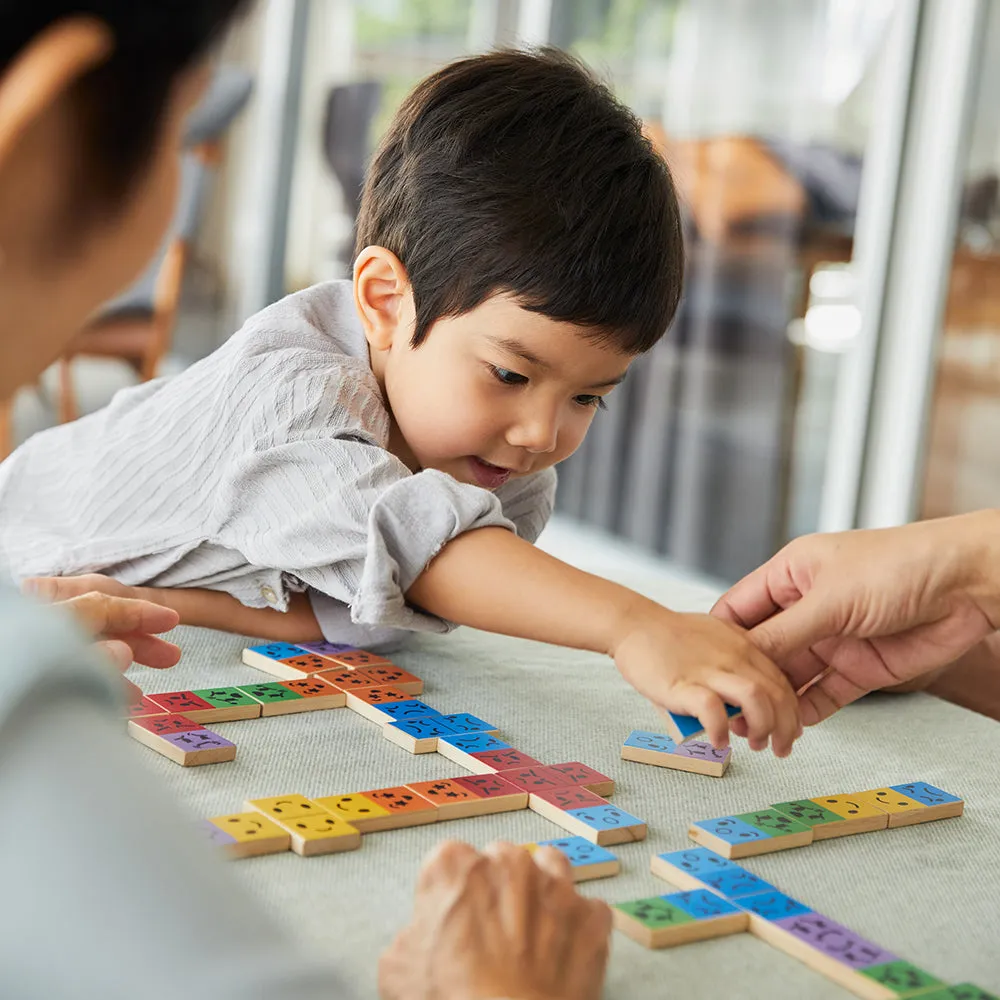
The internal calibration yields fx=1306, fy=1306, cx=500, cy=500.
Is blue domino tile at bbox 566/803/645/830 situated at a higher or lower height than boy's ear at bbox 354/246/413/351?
lower

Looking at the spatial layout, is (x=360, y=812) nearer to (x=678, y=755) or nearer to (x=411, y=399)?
(x=678, y=755)

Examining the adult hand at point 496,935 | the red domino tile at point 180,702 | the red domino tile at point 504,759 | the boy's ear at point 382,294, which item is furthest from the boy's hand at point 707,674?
the boy's ear at point 382,294

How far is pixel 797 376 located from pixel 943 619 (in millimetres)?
1883

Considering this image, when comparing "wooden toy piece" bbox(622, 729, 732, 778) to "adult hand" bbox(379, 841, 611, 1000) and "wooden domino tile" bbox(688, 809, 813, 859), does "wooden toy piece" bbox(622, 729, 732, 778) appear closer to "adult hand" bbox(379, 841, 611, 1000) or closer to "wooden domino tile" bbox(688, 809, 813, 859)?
"wooden domino tile" bbox(688, 809, 813, 859)

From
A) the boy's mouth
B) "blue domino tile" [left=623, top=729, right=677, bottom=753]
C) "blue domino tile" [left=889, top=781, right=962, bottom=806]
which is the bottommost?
"blue domino tile" [left=623, top=729, right=677, bottom=753]

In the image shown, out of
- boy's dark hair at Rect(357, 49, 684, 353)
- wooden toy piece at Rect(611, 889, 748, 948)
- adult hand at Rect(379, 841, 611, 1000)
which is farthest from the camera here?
boy's dark hair at Rect(357, 49, 684, 353)

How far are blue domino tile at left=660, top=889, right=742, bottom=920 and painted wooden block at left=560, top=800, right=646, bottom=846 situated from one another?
79 millimetres

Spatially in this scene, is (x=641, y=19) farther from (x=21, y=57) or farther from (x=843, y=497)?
(x=21, y=57)

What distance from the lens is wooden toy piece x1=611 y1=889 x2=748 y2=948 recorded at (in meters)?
0.69

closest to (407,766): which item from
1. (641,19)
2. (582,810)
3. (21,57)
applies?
(582,810)

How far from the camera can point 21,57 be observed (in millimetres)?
459

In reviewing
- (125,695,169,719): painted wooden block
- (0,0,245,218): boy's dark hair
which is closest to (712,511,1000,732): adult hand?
(125,695,169,719): painted wooden block

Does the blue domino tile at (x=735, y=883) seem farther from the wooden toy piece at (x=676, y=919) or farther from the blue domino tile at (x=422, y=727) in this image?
the blue domino tile at (x=422, y=727)

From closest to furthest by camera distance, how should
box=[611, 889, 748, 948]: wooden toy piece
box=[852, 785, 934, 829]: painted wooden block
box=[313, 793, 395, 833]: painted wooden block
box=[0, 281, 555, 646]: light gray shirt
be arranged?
box=[611, 889, 748, 948]: wooden toy piece → box=[313, 793, 395, 833]: painted wooden block → box=[852, 785, 934, 829]: painted wooden block → box=[0, 281, 555, 646]: light gray shirt
